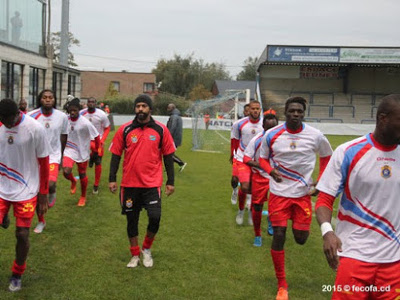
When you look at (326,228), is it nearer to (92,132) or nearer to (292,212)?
(292,212)

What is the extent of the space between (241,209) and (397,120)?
223 inches

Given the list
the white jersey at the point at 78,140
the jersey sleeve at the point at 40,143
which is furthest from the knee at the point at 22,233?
the white jersey at the point at 78,140

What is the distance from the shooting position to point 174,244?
7.25m

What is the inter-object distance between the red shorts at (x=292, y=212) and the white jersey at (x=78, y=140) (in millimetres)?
5240

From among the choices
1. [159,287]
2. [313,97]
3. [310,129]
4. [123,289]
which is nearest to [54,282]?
[123,289]

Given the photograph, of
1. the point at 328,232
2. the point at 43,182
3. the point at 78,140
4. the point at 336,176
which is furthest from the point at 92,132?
the point at 328,232

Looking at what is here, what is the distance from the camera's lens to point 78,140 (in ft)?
31.5

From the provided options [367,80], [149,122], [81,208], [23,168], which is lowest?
[81,208]

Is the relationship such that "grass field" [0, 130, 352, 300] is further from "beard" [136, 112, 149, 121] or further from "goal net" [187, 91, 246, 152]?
"goal net" [187, 91, 246, 152]

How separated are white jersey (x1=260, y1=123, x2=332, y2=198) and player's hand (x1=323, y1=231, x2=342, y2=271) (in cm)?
224

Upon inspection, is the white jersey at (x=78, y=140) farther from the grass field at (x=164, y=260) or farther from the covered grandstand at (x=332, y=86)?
the covered grandstand at (x=332, y=86)

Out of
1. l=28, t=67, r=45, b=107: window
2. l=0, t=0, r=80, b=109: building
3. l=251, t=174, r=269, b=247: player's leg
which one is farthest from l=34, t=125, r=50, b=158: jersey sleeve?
l=28, t=67, r=45, b=107: window

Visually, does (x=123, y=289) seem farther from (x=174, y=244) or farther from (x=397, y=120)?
(x=397, y=120)

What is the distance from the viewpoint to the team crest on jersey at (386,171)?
10.9ft
